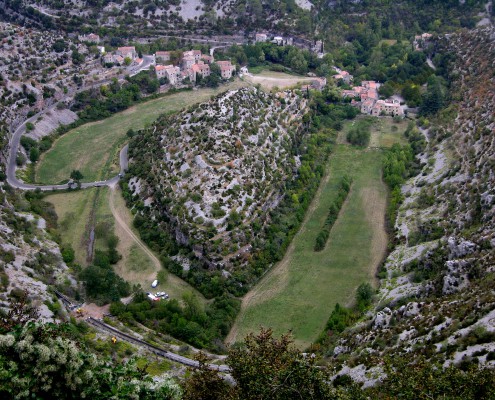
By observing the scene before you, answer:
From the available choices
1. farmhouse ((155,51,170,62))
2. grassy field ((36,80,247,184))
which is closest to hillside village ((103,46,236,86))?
farmhouse ((155,51,170,62))

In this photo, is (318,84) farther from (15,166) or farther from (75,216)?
(15,166)

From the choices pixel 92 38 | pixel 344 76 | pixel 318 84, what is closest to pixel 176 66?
pixel 92 38

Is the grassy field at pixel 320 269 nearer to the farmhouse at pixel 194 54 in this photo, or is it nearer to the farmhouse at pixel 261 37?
the farmhouse at pixel 194 54

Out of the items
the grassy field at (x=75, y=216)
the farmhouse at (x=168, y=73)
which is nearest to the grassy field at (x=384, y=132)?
the farmhouse at (x=168, y=73)

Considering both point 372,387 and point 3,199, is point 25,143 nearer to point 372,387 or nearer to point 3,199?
point 3,199

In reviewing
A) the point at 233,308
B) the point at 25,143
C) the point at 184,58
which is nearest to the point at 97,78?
the point at 184,58

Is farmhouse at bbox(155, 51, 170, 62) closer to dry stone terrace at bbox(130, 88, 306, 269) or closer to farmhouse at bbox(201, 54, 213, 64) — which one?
farmhouse at bbox(201, 54, 213, 64)
